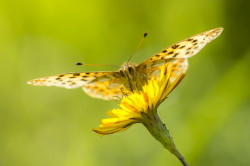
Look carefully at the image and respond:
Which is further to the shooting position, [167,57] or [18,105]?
[18,105]

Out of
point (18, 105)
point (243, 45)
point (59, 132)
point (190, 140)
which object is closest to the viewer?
point (190, 140)

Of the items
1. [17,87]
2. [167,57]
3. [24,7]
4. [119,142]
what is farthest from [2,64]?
[167,57]

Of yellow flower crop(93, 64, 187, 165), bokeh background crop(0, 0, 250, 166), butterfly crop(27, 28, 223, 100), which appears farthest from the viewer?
bokeh background crop(0, 0, 250, 166)

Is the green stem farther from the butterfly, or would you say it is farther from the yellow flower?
the butterfly

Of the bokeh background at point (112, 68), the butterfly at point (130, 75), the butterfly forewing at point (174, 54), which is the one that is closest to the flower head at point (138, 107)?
the butterfly at point (130, 75)

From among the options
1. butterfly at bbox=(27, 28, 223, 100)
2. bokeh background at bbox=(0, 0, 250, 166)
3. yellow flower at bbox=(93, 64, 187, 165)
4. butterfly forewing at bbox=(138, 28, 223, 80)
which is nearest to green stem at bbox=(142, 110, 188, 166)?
yellow flower at bbox=(93, 64, 187, 165)

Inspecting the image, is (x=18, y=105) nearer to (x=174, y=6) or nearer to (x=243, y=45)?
(x=174, y=6)

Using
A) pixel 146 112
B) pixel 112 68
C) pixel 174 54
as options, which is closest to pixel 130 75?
pixel 174 54
